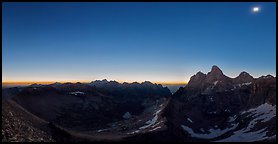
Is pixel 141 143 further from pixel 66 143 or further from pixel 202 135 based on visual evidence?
pixel 202 135

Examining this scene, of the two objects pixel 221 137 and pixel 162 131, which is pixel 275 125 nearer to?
pixel 221 137

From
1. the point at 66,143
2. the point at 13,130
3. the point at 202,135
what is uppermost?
the point at 13,130

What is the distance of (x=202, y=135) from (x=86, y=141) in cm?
10121

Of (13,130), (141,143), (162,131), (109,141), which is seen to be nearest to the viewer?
(13,130)

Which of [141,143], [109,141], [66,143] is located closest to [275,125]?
[141,143]

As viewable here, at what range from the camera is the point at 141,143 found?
144125 mm

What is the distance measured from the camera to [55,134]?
106 meters

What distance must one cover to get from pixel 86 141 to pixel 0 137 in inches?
2710

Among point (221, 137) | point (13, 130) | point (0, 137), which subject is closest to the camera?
point (0, 137)

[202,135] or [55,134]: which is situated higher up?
[55,134]

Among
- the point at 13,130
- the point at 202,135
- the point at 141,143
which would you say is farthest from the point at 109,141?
the point at 202,135

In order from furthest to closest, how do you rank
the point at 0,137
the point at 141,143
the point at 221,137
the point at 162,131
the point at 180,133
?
the point at 221,137 < the point at 180,133 < the point at 162,131 < the point at 141,143 < the point at 0,137

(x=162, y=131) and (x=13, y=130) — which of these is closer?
(x=13, y=130)

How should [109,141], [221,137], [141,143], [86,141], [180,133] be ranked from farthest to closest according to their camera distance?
[221,137], [180,133], [141,143], [109,141], [86,141]
